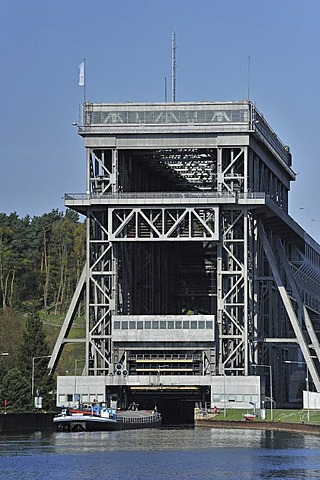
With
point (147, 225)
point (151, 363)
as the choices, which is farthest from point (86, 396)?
point (147, 225)

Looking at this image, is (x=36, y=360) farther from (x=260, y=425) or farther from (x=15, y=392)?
(x=260, y=425)

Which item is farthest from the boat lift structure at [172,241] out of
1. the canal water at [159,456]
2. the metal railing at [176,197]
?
the canal water at [159,456]

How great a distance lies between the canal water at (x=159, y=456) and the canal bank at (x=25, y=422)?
2511 mm

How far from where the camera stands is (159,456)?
116375 millimetres

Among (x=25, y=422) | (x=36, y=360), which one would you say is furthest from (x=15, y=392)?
(x=36, y=360)

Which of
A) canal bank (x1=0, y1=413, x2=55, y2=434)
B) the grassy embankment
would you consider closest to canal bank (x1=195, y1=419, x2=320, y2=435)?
the grassy embankment

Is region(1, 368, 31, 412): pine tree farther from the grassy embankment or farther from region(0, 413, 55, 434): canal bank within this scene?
the grassy embankment

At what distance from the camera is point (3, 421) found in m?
143

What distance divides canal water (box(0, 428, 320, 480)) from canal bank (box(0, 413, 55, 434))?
2.51m

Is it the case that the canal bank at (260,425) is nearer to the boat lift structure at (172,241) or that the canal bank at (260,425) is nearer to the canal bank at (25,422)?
the boat lift structure at (172,241)

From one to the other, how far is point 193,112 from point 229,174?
9.29 metres

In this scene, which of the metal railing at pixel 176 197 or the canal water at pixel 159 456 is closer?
the canal water at pixel 159 456

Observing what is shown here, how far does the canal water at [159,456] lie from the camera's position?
102 metres

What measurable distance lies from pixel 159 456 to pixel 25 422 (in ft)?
120
